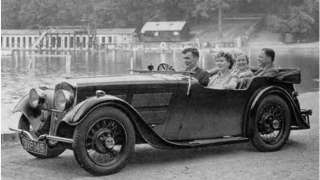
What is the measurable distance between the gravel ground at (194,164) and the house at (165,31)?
2780 inches

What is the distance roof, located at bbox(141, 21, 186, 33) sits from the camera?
77.5 meters

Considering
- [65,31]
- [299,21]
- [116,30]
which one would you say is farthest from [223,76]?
[299,21]

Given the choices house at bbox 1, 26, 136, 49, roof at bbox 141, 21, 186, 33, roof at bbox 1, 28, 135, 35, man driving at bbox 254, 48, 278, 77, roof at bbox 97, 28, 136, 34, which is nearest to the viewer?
man driving at bbox 254, 48, 278, 77

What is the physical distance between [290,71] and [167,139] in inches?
76.2

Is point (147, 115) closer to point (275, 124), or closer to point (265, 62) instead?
point (275, 124)

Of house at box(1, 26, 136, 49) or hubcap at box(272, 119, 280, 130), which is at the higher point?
house at box(1, 26, 136, 49)

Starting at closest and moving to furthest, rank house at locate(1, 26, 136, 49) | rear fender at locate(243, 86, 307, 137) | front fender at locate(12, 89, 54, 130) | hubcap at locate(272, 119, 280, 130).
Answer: front fender at locate(12, 89, 54, 130), rear fender at locate(243, 86, 307, 137), hubcap at locate(272, 119, 280, 130), house at locate(1, 26, 136, 49)

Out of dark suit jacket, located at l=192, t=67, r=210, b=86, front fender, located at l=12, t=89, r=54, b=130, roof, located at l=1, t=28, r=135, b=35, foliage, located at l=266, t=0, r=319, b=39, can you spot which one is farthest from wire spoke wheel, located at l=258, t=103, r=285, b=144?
foliage, located at l=266, t=0, r=319, b=39

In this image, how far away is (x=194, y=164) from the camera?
20.4ft

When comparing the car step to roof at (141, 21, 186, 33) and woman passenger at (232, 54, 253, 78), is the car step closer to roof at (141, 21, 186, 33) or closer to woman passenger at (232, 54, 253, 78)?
woman passenger at (232, 54, 253, 78)

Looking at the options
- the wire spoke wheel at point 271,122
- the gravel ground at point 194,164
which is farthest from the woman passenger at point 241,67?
the gravel ground at point 194,164

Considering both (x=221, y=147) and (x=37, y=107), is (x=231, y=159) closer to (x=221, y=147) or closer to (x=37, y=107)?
(x=221, y=147)

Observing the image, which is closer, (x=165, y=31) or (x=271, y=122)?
(x=271, y=122)

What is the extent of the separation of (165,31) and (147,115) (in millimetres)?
74092
